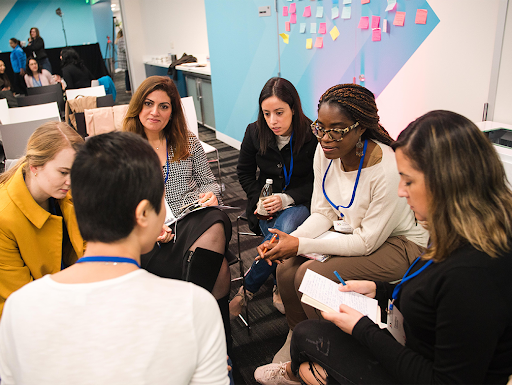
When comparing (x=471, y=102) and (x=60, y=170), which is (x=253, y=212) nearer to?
(x=60, y=170)

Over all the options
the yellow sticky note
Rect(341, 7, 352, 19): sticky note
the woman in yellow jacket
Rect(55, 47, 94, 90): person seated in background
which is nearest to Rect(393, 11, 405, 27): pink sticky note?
Rect(341, 7, 352, 19): sticky note

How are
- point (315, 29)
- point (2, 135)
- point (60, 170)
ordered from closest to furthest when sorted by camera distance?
1. point (60, 170)
2. point (2, 135)
3. point (315, 29)

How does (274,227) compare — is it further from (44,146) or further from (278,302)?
(44,146)

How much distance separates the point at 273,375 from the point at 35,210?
3.98 ft

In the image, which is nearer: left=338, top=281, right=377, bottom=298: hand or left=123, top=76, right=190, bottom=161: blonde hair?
left=338, top=281, right=377, bottom=298: hand

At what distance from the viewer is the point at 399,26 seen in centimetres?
264

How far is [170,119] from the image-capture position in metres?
2.34

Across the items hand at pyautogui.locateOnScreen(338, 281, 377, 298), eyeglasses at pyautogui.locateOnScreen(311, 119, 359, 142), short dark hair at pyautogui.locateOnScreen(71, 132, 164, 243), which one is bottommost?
hand at pyautogui.locateOnScreen(338, 281, 377, 298)

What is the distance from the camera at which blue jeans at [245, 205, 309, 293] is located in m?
2.14

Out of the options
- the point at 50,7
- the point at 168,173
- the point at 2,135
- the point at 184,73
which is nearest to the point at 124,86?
the point at 50,7

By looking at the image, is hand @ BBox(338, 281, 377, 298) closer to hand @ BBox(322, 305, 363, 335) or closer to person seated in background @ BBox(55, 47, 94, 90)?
hand @ BBox(322, 305, 363, 335)

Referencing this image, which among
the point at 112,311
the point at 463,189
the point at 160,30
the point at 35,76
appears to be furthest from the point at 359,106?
the point at 160,30

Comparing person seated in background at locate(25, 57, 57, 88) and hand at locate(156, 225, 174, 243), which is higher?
person seated in background at locate(25, 57, 57, 88)

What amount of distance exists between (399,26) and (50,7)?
11152 millimetres
